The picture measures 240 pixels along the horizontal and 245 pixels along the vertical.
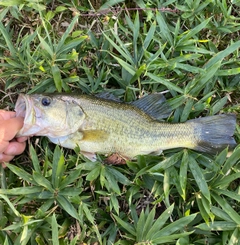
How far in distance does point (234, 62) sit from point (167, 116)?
102 centimetres

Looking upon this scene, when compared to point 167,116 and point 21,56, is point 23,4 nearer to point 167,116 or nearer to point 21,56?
point 21,56

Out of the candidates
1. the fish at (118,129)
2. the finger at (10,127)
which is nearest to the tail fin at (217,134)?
the fish at (118,129)

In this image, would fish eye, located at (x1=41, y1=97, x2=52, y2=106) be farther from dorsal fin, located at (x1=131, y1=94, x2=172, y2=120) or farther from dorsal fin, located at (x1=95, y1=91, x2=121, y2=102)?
dorsal fin, located at (x1=131, y1=94, x2=172, y2=120)

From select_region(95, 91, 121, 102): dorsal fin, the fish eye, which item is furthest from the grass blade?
the fish eye

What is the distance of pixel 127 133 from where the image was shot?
370 centimetres

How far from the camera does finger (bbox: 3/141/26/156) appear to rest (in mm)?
3692

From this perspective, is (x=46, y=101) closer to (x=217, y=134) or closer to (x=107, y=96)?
(x=107, y=96)

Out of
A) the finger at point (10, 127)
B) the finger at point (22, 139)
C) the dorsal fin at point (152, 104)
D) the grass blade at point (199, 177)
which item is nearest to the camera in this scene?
the finger at point (10, 127)

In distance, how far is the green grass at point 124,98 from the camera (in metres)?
3.52

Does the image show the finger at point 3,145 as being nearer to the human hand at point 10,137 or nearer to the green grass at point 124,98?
the human hand at point 10,137

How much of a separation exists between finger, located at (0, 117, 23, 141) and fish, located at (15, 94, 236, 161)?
0.08 m

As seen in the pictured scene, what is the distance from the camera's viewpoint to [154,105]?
12.7ft

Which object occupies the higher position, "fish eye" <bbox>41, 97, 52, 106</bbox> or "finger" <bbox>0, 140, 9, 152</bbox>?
"fish eye" <bbox>41, 97, 52, 106</bbox>

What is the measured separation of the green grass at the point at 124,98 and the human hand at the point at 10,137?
16 centimetres
